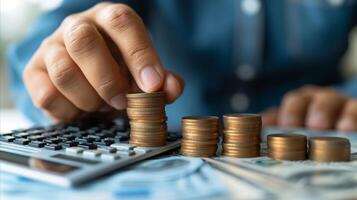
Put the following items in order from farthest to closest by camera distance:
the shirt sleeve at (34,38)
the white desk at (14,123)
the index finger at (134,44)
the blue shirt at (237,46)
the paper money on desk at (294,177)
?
the blue shirt at (237,46)
the shirt sleeve at (34,38)
the white desk at (14,123)
the index finger at (134,44)
the paper money on desk at (294,177)

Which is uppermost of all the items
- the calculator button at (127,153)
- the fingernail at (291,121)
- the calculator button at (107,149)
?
the calculator button at (107,149)

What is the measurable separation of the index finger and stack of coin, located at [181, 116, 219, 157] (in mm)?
83

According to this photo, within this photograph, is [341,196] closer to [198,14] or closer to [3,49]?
[198,14]

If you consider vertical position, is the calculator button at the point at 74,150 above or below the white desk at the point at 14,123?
above

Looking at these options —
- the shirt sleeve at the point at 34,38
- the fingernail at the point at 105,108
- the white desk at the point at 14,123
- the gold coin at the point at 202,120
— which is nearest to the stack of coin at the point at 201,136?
the gold coin at the point at 202,120

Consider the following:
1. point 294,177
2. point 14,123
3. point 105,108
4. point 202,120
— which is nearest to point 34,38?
point 14,123

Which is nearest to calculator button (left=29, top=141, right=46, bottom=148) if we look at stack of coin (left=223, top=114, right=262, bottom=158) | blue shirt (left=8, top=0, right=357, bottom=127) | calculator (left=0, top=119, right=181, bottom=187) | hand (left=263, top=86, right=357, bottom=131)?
calculator (left=0, top=119, right=181, bottom=187)

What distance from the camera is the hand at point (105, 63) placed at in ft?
1.88

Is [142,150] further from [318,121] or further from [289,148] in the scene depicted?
[318,121]

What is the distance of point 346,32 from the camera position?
4.40 ft

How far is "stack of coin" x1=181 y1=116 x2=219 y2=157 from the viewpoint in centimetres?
49

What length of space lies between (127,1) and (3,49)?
0.75 meters

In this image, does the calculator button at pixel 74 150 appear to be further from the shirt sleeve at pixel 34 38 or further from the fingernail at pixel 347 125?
the shirt sleeve at pixel 34 38

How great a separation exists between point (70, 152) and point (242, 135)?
0.61 feet
